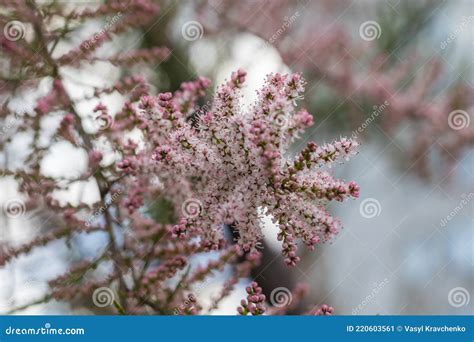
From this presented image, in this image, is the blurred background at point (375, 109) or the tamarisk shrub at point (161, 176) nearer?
the tamarisk shrub at point (161, 176)

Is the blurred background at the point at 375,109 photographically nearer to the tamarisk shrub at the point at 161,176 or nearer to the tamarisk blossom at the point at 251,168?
the tamarisk shrub at the point at 161,176

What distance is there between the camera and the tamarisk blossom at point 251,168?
1.63 meters

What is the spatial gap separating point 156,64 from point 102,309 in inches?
39.9

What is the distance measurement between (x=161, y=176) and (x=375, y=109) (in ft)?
4.59

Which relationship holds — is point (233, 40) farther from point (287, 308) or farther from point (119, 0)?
point (287, 308)

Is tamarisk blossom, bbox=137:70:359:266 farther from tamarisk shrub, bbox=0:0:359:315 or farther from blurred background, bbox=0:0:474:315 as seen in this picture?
blurred background, bbox=0:0:474:315

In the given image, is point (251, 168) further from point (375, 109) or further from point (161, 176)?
point (375, 109)

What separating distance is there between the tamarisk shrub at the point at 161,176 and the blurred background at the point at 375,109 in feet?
0.60

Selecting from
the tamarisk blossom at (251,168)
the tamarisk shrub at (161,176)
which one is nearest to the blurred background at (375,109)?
the tamarisk shrub at (161,176)

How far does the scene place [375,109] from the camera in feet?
9.90

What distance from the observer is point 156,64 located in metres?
2.62

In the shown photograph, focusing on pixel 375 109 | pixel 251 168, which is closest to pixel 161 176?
pixel 251 168

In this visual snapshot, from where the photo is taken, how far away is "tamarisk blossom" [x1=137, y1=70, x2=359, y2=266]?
163cm

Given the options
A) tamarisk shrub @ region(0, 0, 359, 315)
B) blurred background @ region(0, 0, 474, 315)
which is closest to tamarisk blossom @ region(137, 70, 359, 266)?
tamarisk shrub @ region(0, 0, 359, 315)
